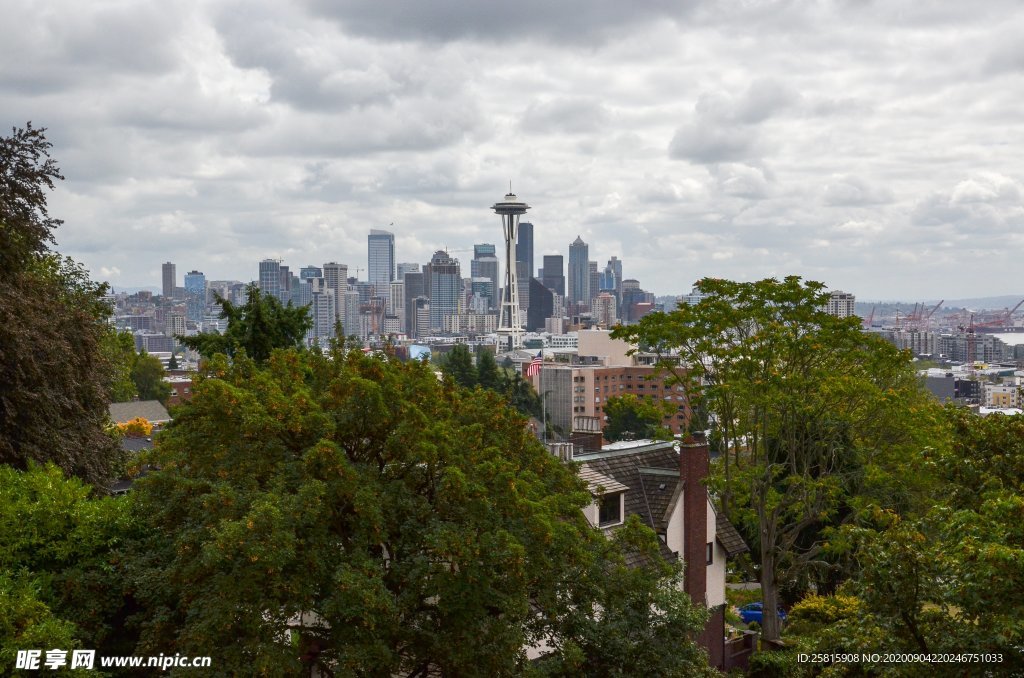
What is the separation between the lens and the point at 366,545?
15930 millimetres

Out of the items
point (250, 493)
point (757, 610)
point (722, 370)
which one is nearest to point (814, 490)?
point (722, 370)

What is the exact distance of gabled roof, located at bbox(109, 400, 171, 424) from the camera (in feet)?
284

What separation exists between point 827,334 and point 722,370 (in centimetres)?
350

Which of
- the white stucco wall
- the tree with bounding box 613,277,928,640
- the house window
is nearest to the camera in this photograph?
the house window

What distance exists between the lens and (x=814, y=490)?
32062mm

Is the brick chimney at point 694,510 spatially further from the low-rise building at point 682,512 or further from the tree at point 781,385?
the tree at point 781,385

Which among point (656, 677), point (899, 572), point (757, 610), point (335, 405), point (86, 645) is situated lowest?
point (757, 610)

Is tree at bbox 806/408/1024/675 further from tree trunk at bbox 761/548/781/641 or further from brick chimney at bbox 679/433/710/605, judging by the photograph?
tree trunk at bbox 761/548/781/641

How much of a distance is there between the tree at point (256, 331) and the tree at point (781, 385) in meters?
11.9

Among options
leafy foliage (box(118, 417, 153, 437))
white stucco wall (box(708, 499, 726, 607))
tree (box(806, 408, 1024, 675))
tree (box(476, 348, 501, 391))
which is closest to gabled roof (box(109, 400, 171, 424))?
leafy foliage (box(118, 417, 153, 437))

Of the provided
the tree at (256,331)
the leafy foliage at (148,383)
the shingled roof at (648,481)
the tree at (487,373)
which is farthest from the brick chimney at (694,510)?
the leafy foliage at (148,383)

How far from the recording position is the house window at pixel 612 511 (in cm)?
2909

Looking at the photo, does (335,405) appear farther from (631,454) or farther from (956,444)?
(631,454)

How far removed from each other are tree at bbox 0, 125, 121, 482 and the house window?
43.6 ft
